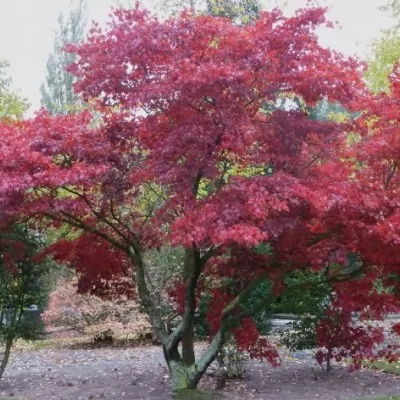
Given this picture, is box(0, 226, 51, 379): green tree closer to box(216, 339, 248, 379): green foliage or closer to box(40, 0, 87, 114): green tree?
box(216, 339, 248, 379): green foliage

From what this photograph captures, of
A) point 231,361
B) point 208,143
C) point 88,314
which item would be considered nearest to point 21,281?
point 231,361

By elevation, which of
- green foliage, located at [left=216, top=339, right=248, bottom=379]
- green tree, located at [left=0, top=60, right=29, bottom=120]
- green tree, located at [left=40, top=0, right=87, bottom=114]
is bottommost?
green foliage, located at [left=216, top=339, right=248, bottom=379]

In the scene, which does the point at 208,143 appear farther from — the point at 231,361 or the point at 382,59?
the point at 382,59

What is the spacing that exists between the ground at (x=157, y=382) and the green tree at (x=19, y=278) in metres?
0.86

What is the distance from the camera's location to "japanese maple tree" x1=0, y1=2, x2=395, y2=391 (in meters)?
5.64

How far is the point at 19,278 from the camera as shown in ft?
27.7

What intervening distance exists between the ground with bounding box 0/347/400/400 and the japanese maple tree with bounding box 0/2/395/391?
5.09 feet

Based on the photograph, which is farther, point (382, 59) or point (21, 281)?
point (382, 59)

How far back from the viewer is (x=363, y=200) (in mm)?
5602

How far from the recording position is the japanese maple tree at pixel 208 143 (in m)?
5.64

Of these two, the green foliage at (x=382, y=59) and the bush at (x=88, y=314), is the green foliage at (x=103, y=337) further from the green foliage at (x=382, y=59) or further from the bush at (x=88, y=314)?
the green foliage at (x=382, y=59)

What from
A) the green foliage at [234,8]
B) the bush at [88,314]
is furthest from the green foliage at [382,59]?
the bush at [88,314]

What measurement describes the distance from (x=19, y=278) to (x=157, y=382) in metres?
2.50

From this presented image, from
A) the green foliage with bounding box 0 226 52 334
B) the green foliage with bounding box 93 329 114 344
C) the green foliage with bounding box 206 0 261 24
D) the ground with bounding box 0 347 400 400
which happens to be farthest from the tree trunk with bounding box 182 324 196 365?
the green foliage with bounding box 206 0 261 24
